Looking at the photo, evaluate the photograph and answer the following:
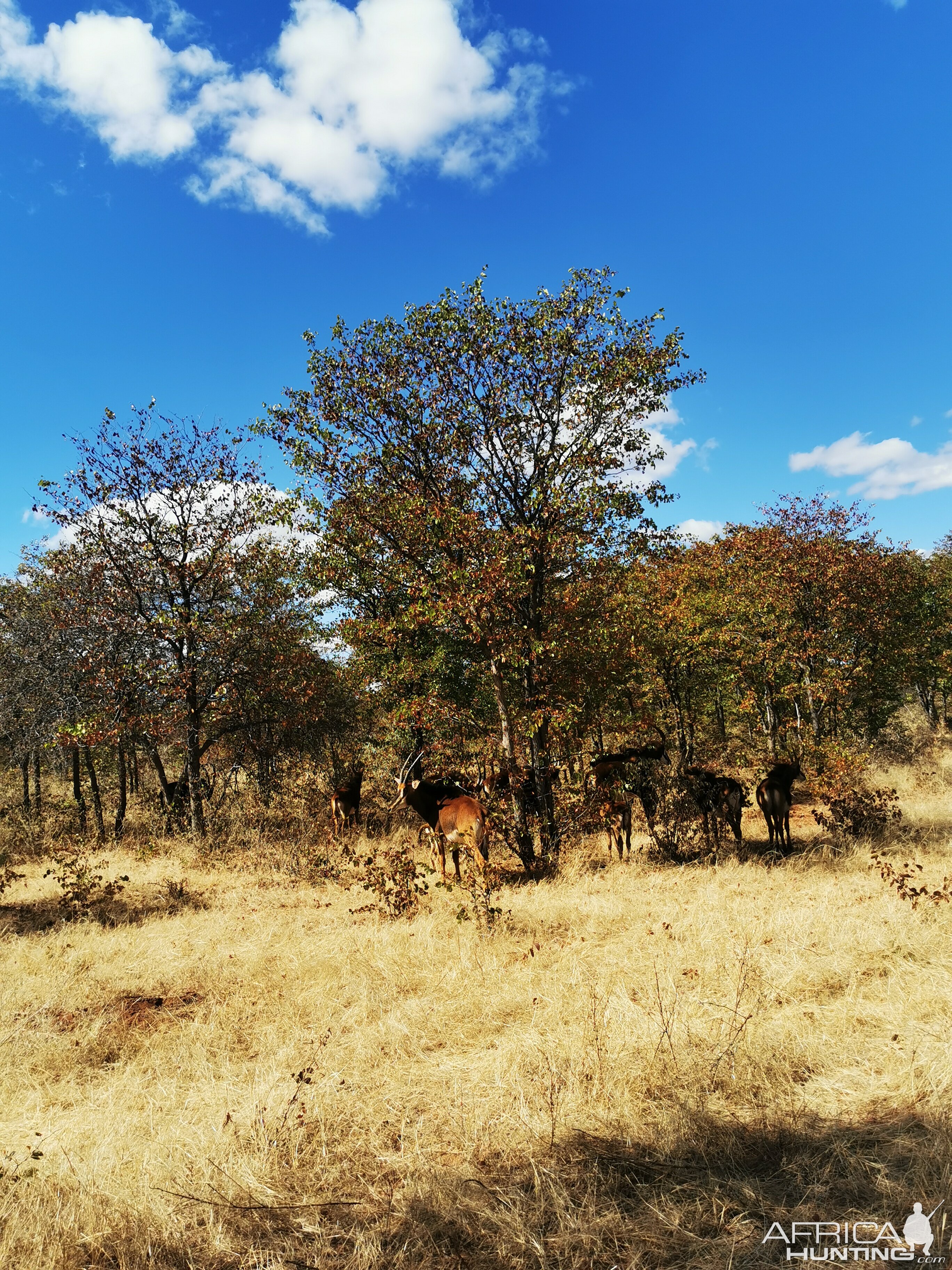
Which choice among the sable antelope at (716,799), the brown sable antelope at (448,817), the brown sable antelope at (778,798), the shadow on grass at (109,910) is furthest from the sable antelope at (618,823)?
the shadow on grass at (109,910)

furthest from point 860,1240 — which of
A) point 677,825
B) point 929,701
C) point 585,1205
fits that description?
point 929,701

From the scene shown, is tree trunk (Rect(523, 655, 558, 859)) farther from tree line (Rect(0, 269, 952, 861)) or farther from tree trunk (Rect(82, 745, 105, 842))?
tree trunk (Rect(82, 745, 105, 842))

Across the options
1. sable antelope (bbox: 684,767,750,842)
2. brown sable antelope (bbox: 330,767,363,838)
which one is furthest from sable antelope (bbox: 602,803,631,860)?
brown sable antelope (bbox: 330,767,363,838)

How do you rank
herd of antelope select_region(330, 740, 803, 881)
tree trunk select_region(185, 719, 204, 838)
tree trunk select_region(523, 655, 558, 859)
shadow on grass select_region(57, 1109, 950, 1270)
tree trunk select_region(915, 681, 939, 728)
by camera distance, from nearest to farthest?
shadow on grass select_region(57, 1109, 950, 1270), herd of antelope select_region(330, 740, 803, 881), tree trunk select_region(523, 655, 558, 859), tree trunk select_region(185, 719, 204, 838), tree trunk select_region(915, 681, 939, 728)

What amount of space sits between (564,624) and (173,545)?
9.53m

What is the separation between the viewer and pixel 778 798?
13164 mm

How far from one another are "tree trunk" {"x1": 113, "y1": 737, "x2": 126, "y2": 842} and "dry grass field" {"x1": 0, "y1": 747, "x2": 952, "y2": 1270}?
23.7 feet

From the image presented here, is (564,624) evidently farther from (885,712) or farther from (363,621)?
(885,712)

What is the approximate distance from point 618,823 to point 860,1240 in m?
9.70

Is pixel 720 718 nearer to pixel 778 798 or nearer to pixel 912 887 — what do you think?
pixel 778 798

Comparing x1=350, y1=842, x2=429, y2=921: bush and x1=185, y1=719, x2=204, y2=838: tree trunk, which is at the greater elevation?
x1=185, y1=719, x2=204, y2=838: tree trunk

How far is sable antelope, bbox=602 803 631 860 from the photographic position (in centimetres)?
1242

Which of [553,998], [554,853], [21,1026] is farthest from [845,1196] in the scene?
[554,853]

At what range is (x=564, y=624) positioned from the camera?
12.9 metres
